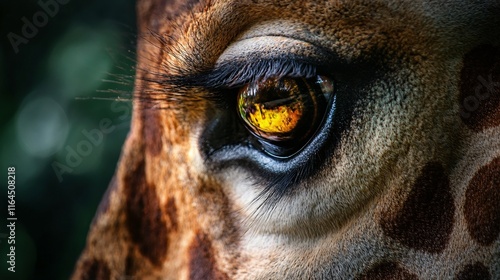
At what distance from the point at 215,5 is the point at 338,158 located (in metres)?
0.43

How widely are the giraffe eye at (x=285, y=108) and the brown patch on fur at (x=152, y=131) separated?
17.7 inches

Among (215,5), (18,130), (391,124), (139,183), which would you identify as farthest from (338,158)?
(18,130)

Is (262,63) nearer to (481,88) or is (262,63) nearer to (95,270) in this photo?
(481,88)

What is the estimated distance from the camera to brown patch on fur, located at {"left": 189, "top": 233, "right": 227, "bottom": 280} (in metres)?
1.66

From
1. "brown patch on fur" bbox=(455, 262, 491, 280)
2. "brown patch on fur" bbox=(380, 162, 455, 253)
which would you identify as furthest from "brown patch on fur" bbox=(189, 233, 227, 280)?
"brown patch on fur" bbox=(455, 262, 491, 280)

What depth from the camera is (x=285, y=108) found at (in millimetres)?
1396

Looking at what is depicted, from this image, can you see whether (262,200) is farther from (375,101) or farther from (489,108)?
(489,108)

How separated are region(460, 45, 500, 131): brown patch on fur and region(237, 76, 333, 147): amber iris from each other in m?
0.26

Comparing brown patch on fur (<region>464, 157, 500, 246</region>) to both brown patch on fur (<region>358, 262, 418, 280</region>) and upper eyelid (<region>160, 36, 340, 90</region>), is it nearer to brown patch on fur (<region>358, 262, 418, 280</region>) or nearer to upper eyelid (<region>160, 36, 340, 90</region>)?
brown patch on fur (<region>358, 262, 418, 280</region>)

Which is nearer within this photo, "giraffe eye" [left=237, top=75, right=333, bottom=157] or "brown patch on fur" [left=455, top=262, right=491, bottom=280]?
"brown patch on fur" [left=455, top=262, right=491, bottom=280]

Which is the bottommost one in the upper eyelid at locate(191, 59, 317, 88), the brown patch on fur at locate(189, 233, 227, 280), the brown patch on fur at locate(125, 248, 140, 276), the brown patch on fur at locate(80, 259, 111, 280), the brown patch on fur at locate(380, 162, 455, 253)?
the brown patch on fur at locate(380, 162, 455, 253)

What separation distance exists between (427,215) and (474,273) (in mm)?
136

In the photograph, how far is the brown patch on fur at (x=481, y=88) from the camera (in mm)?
1186

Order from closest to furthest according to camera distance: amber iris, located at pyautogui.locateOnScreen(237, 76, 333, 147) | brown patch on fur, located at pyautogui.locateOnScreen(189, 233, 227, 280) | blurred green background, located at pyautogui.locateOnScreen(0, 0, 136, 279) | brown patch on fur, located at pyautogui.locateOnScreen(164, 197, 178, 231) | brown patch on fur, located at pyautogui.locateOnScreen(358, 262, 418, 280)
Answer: brown patch on fur, located at pyautogui.locateOnScreen(358, 262, 418, 280), amber iris, located at pyautogui.locateOnScreen(237, 76, 333, 147), brown patch on fur, located at pyautogui.locateOnScreen(189, 233, 227, 280), brown patch on fur, located at pyautogui.locateOnScreen(164, 197, 178, 231), blurred green background, located at pyautogui.locateOnScreen(0, 0, 136, 279)
